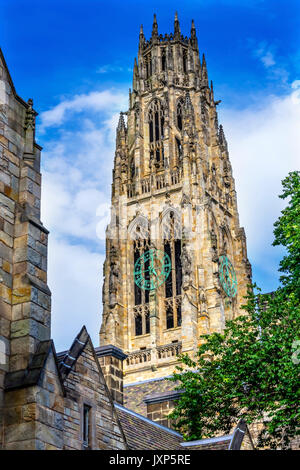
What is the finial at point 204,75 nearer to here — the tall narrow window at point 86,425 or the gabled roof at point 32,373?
the tall narrow window at point 86,425

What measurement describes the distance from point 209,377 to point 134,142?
48291mm

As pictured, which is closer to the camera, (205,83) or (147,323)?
(147,323)

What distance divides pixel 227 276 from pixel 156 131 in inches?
593

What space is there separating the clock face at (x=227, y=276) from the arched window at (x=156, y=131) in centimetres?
1054

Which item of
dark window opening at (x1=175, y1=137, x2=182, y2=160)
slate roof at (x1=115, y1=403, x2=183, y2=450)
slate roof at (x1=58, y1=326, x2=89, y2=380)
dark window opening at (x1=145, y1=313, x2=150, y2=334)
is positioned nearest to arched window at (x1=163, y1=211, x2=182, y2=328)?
dark window opening at (x1=145, y1=313, x2=150, y2=334)

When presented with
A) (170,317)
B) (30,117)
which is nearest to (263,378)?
(30,117)

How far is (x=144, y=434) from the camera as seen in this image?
1759 cm

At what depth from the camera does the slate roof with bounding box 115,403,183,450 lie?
16.6 metres

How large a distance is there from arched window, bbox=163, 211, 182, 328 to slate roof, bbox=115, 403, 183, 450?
39.4m

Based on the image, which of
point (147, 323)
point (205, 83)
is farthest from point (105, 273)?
point (205, 83)

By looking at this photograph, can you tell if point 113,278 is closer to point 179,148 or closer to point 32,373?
point 179,148

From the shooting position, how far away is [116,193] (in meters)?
66.6
